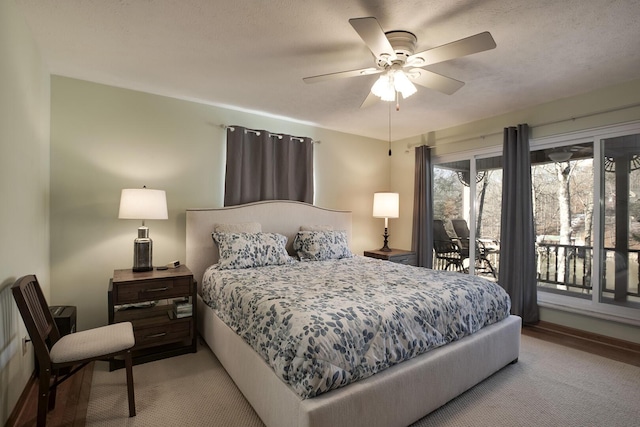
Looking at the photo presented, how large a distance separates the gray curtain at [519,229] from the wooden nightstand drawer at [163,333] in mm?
3489

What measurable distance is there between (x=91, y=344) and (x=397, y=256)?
3.61m

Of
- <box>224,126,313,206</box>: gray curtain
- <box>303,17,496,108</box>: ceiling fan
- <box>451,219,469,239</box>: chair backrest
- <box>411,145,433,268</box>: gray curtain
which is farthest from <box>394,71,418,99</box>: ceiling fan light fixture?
<box>451,219,469,239</box>: chair backrest

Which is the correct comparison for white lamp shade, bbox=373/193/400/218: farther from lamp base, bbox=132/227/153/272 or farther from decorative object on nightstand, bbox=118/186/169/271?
lamp base, bbox=132/227/153/272

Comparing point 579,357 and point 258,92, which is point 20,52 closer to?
point 258,92

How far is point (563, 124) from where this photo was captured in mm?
3381

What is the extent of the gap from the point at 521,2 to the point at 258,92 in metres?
2.27

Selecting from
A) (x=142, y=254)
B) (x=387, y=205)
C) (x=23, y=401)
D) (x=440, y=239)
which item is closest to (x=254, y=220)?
(x=142, y=254)

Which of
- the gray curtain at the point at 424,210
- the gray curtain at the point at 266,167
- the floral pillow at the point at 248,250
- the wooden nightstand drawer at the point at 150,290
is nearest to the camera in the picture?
the wooden nightstand drawer at the point at 150,290

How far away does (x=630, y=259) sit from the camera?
10.2 ft

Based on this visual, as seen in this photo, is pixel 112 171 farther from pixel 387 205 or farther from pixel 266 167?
pixel 387 205

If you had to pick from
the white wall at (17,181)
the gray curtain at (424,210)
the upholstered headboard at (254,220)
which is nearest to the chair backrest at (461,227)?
the gray curtain at (424,210)

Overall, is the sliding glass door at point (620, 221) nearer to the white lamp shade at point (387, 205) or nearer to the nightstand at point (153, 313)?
the white lamp shade at point (387, 205)

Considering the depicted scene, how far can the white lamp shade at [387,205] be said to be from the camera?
4.53m

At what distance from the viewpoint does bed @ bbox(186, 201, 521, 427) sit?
4.94 feet
